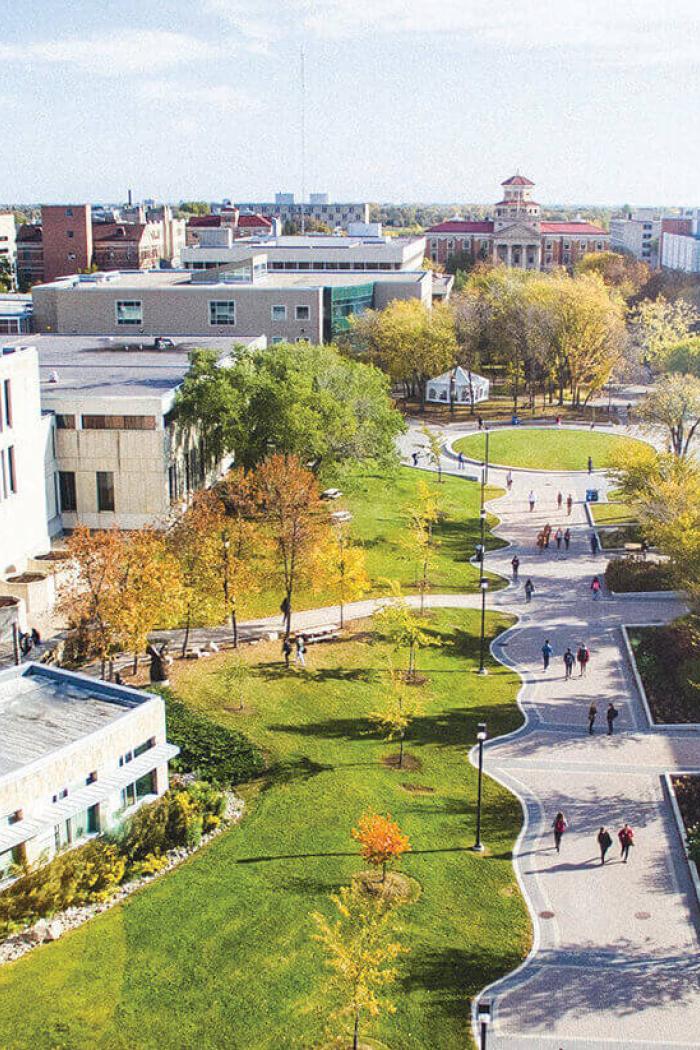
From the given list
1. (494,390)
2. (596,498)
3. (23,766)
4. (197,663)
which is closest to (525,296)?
(494,390)

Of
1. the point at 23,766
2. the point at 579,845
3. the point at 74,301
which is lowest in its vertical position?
the point at 579,845

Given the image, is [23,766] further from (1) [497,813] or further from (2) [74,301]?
(2) [74,301]

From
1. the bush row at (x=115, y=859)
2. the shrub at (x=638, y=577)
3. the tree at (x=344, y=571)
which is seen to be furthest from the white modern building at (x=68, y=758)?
the shrub at (x=638, y=577)

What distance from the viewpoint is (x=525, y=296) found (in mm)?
101438

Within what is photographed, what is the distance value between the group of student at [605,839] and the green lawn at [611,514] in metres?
33.5

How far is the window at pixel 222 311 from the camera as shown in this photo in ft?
284

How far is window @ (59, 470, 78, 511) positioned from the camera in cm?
5416

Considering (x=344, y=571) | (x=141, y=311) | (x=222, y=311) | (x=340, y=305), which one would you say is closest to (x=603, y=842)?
(x=344, y=571)

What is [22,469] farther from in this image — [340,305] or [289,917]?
[340,305]

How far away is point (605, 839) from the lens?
30.2 metres

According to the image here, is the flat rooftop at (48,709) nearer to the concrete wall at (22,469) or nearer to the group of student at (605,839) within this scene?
the group of student at (605,839)

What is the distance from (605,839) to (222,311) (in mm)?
63628

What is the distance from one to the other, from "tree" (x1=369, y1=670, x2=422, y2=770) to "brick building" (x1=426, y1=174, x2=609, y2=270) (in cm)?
14998

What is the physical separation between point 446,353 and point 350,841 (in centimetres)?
6795
